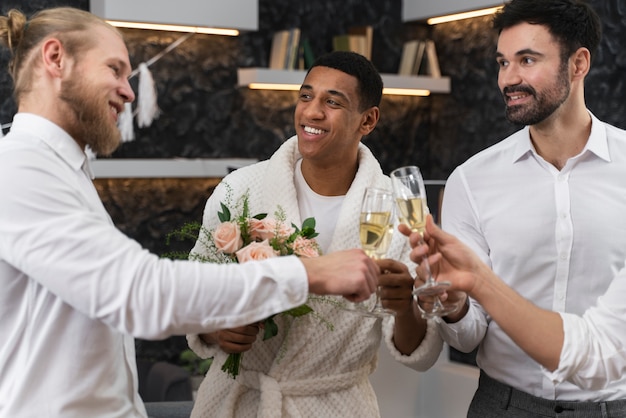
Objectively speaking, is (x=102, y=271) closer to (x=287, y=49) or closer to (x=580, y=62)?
(x=580, y=62)

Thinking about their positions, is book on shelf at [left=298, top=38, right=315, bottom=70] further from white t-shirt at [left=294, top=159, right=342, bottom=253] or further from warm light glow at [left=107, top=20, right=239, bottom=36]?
white t-shirt at [left=294, top=159, right=342, bottom=253]

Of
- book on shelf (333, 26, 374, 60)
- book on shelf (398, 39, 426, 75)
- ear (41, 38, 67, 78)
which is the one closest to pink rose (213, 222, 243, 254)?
ear (41, 38, 67, 78)

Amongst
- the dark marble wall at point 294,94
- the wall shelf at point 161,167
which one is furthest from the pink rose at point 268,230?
the dark marble wall at point 294,94

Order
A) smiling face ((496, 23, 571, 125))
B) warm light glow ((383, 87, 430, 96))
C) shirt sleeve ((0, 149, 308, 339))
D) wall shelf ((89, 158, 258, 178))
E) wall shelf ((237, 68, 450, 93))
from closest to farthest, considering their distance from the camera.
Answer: shirt sleeve ((0, 149, 308, 339)), smiling face ((496, 23, 571, 125)), wall shelf ((89, 158, 258, 178)), wall shelf ((237, 68, 450, 93)), warm light glow ((383, 87, 430, 96))

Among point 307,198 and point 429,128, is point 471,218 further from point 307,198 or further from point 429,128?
point 429,128

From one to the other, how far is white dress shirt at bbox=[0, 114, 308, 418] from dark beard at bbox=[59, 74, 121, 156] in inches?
1.6

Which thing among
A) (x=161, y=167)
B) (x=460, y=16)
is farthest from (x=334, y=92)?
(x=460, y=16)

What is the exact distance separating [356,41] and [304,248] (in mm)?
4236

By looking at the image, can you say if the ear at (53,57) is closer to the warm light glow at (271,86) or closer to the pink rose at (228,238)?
the pink rose at (228,238)

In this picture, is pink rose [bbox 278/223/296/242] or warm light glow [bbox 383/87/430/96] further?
warm light glow [bbox 383/87/430/96]

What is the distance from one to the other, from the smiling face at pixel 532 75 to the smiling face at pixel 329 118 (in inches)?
20.6

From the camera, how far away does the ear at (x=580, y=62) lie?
2.32 metres

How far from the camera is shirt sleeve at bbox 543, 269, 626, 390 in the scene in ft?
6.36

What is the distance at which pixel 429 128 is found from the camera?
6.73 meters
